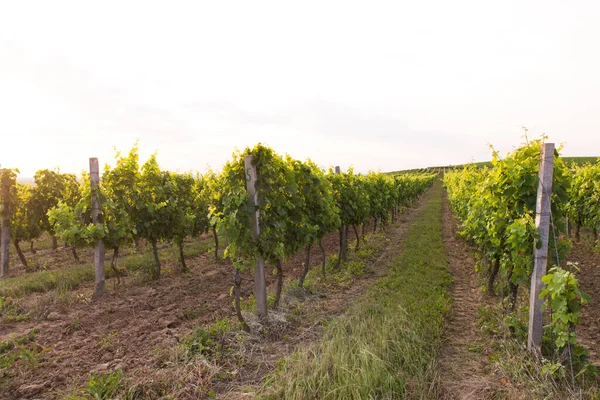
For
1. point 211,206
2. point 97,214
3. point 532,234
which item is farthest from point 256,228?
point 97,214

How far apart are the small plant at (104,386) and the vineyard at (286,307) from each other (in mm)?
21

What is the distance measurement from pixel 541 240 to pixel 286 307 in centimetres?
453

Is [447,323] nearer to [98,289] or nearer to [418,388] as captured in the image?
[418,388]

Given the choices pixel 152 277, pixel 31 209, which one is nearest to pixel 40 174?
pixel 31 209

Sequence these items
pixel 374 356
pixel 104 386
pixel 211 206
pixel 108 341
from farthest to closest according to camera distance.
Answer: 1. pixel 211 206
2. pixel 108 341
3. pixel 374 356
4. pixel 104 386

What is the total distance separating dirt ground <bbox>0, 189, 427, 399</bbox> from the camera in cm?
414

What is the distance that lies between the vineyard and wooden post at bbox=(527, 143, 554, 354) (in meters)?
0.11

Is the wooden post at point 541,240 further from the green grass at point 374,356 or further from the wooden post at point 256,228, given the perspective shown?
the wooden post at point 256,228

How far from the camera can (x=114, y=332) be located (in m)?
5.66

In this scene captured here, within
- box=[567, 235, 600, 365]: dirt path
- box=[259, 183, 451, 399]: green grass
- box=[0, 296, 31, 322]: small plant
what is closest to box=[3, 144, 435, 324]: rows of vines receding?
box=[0, 296, 31, 322]: small plant

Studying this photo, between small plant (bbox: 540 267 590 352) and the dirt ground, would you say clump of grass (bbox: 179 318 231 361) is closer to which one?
the dirt ground

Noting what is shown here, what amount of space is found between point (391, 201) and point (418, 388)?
47.2ft

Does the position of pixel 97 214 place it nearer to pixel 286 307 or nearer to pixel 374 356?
pixel 286 307

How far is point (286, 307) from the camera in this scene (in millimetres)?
6699
